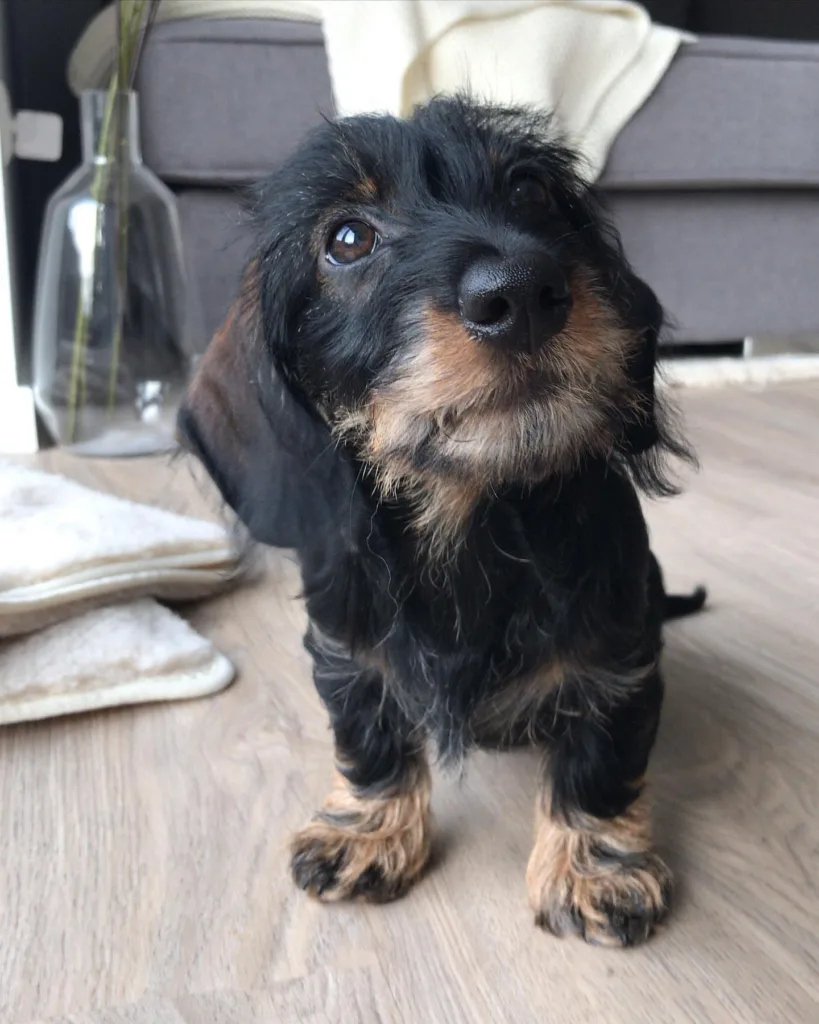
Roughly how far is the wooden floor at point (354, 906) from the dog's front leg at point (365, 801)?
27 mm

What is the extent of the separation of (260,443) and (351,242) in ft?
0.74

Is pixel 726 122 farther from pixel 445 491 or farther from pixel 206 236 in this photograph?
pixel 445 491

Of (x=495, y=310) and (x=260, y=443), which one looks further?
(x=260, y=443)

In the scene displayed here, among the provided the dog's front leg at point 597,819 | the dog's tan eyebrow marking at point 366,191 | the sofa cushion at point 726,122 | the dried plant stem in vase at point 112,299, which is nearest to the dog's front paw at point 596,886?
the dog's front leg at point 597,819

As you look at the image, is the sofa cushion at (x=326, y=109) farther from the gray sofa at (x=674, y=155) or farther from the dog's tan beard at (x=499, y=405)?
the dog's tan beard at (x=499, y=405)

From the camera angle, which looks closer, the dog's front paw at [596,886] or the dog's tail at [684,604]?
the dog's front paw at [596,886]

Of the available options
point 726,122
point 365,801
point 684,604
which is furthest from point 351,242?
point 726,122

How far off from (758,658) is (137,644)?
0.86 metres

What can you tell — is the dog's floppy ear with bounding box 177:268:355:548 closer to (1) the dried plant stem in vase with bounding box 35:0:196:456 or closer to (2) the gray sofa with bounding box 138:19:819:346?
(1) the dried plant stem in vase with bounding box 35:0:196:456

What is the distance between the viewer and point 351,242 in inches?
35.2

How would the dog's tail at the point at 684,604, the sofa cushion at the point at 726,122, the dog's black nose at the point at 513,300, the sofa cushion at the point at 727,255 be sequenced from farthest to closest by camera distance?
the sofa cushion at the point at 727,255
the sofa cushion at the point at 726,122
the dog's tail at the point at 684,604
the dog's black nose at the point at 513,300

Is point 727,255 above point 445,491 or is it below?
below

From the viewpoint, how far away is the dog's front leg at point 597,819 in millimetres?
939

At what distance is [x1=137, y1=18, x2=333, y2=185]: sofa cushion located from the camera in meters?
2.53
